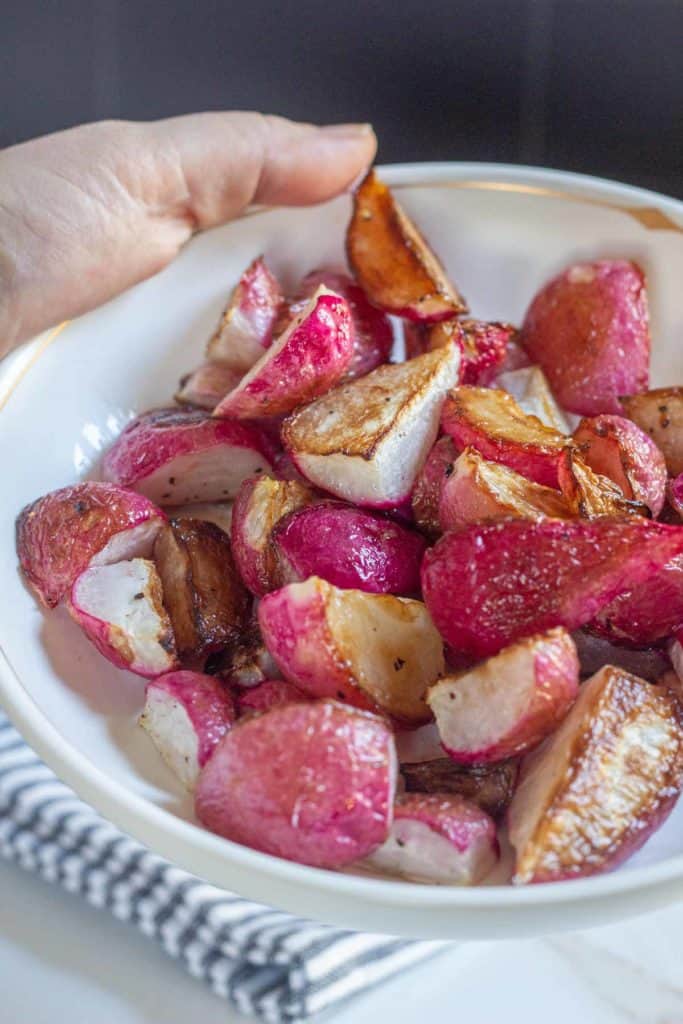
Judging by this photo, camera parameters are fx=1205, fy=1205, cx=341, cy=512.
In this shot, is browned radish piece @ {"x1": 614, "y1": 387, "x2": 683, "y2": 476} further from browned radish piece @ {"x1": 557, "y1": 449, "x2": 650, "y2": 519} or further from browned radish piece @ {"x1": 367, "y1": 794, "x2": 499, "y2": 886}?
browned radish piece @ {"x1": 367, "y1": 794, "x2": 499, "y2": 886}

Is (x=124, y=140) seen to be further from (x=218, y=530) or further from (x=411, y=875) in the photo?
(x=411, y=875)

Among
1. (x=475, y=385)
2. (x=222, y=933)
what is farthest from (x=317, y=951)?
(x=475, y=385)

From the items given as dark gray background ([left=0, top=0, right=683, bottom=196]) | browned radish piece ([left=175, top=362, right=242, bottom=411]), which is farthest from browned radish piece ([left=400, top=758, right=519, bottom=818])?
dark gray background ([left=0, top=0, right=683, bottom=196])

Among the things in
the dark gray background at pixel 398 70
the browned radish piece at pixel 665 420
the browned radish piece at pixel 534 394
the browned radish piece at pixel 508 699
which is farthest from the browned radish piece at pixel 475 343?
the dark gray background at pixel 398 70

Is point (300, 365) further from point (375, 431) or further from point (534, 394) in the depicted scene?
point (534, 394)

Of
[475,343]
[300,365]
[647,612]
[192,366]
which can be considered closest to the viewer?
[647,612]

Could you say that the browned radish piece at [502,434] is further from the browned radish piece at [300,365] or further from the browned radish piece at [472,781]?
the browned radish piece at [472,781]

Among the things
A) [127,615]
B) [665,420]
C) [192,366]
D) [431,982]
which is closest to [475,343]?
[665,420]
